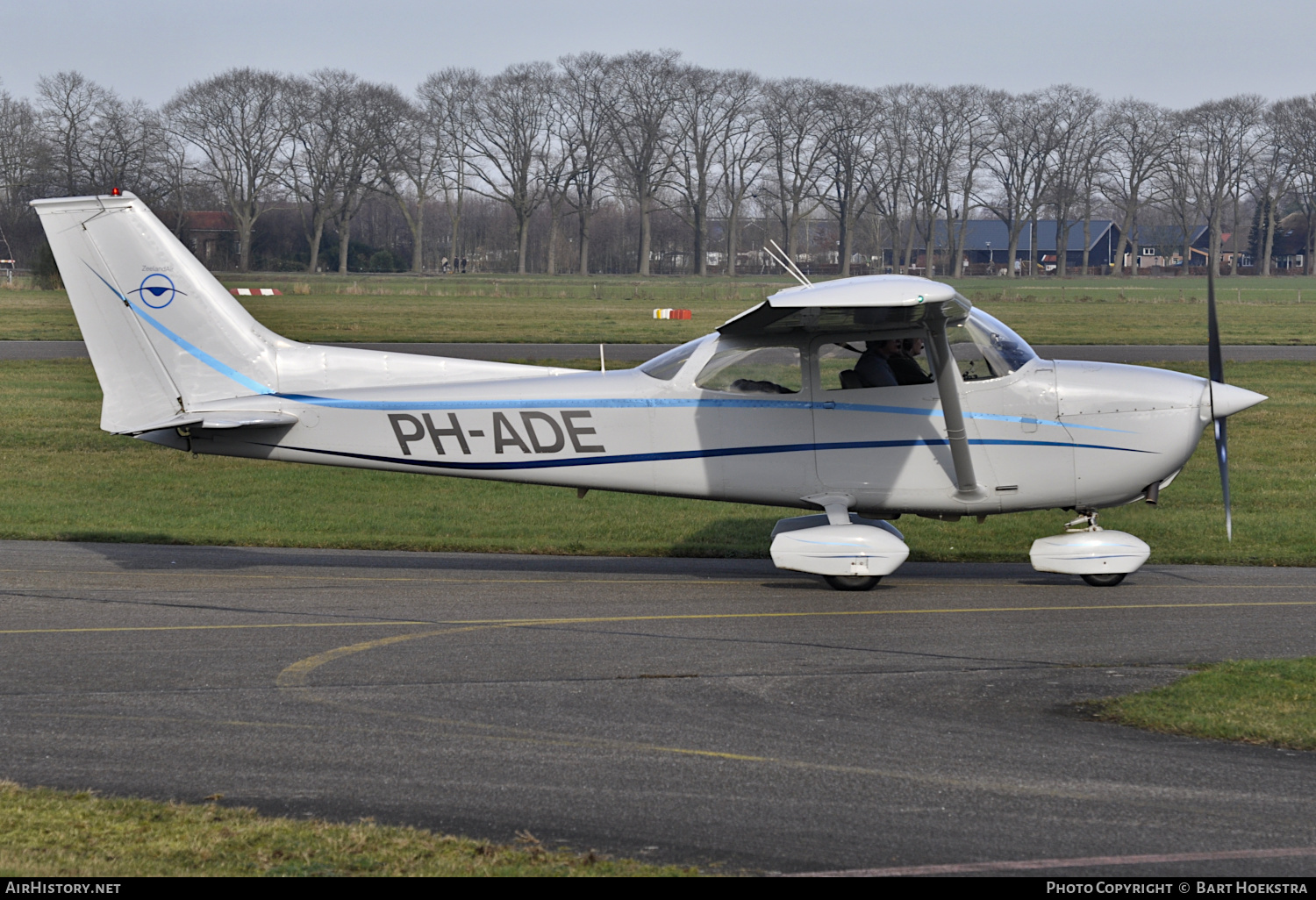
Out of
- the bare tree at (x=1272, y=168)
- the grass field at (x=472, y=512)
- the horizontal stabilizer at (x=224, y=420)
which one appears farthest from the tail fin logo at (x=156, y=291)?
the bare tree at (x=1272, y=168)

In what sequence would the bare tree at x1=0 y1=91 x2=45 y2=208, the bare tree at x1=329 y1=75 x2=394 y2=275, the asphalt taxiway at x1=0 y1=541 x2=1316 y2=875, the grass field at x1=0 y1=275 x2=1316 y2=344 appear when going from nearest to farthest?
the asphalt taxiway at x1=0 y1=541 x2=1316 y2=875 → the grass field at x1=0 y1=275 x2=1316 y2=344 → the bare tree at x1=0 y1=91 x2=45 y2=208 → the bare tree at x1=329 y1=75 x2=394 y2=275

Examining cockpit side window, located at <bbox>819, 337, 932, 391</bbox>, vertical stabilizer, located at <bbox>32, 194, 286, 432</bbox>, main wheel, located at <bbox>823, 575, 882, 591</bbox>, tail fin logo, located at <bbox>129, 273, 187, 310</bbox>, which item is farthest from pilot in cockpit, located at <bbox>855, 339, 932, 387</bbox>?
tail fin logo, located at <bbox>129, 273, 187, 310</bbox>

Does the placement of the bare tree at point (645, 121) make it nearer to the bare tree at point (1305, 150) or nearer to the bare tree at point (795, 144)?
the bare tree at point (795, 144)

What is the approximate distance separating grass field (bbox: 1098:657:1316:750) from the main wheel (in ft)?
9.56

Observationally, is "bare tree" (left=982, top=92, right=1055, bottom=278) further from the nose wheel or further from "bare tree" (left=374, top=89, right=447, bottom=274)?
the nose wheel

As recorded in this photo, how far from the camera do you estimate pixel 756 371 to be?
998 centimetres

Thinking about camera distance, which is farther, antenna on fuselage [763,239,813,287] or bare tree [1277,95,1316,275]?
bare tree [1277,95,1316,275]

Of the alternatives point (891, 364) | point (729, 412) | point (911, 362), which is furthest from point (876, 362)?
point (729, 412)

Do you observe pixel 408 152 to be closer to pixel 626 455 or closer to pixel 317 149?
pixel 317 149

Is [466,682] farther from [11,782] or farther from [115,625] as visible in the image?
[115,625]

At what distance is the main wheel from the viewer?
31.8 ft

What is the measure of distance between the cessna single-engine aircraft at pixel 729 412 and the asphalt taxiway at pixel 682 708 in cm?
76

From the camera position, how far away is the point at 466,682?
709 cm

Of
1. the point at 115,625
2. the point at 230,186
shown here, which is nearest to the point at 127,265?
the point at 115,625
